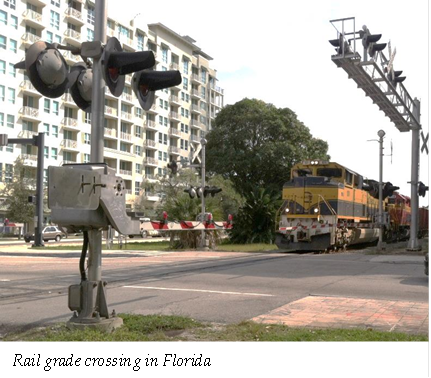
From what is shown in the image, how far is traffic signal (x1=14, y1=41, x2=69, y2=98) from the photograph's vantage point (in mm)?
6453

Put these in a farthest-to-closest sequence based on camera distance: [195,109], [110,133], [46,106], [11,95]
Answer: [195,109], [110,133], [46,106], [11,95]

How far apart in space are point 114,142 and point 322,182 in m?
52.4

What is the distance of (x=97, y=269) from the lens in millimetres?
6590

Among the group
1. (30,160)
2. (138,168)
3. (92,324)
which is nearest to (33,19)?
(30,160)

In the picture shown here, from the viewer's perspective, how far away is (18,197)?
53.8m

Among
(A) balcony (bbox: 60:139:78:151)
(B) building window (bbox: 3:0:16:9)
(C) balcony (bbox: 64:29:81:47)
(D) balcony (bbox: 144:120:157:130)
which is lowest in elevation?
(A) balcony (bbox: 60:139:78:151)

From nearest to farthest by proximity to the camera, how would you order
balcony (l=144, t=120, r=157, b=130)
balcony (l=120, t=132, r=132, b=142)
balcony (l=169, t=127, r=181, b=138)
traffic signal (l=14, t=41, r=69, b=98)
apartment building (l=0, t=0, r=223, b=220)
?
traffic signal (l=14, t=41, r=69, b=98), apartment building (l=0, t=0, r=223, b=220), balcony (l=120, t=132, r=132, b=142), balcony (l=144, t=120, r=157, b=130), balcony (l=169, t=127, r=181, b=138)

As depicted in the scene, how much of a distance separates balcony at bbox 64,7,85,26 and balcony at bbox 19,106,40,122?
13.2 meters

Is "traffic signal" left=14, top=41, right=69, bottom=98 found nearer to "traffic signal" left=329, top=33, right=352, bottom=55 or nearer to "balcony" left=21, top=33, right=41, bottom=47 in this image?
"traffic signal" left=329, top=33, right=352, bottom=55

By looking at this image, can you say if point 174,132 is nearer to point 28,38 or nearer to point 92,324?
point 28,38

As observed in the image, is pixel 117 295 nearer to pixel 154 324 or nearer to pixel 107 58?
pixel 154 324

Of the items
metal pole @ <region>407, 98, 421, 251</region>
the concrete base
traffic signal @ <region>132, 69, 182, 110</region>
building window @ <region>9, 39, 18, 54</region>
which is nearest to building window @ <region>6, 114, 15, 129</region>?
building window @ <region>9, 39, 18, 54</region>

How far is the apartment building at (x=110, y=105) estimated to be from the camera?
5850 cm

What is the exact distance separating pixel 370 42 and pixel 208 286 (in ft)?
34.5
